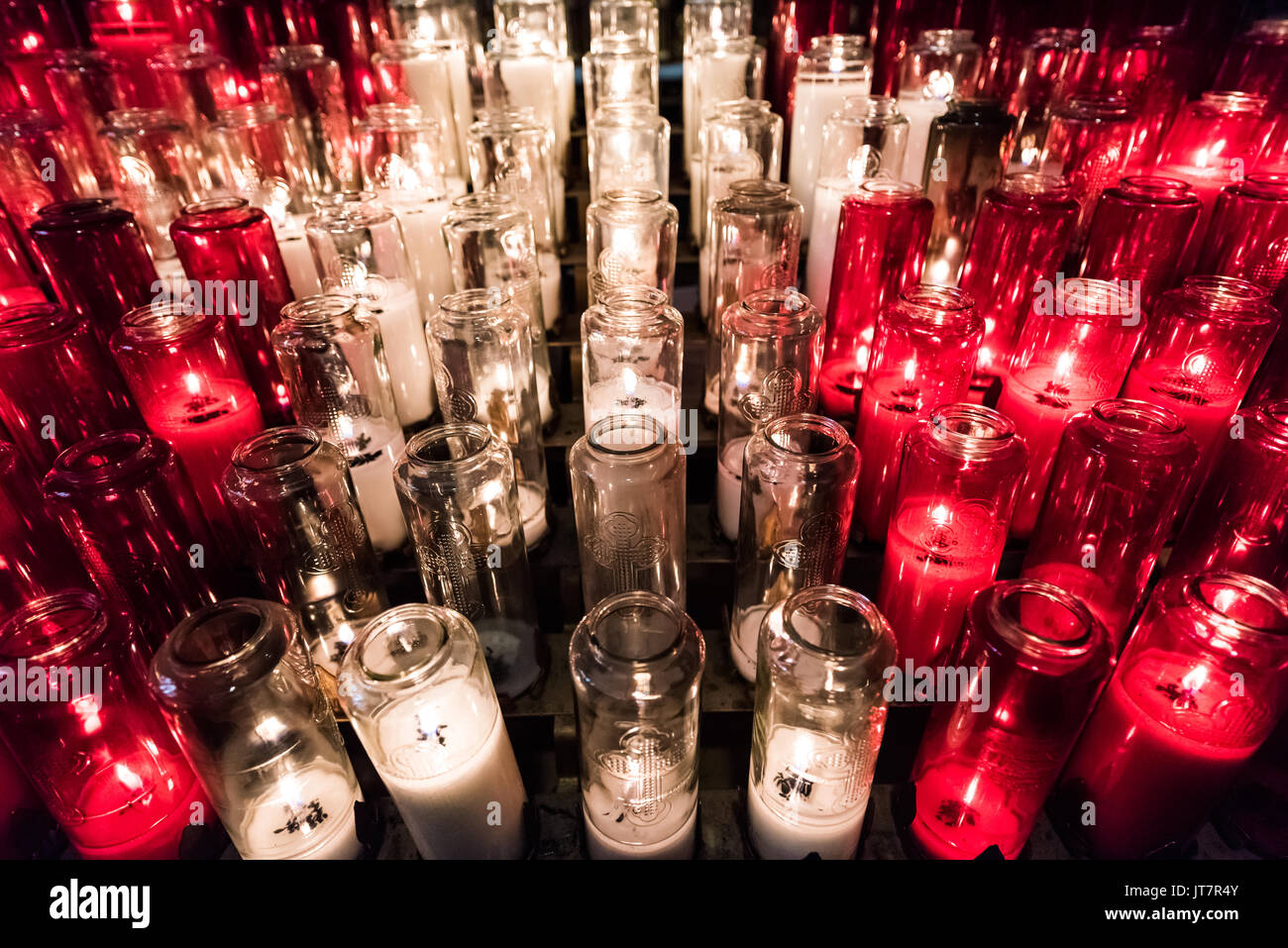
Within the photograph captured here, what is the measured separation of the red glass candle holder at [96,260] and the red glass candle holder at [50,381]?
11 centimetres

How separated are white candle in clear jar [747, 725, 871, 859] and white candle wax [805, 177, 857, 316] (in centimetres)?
85

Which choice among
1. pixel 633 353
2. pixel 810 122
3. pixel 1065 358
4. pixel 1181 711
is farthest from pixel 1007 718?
pixel 810 122

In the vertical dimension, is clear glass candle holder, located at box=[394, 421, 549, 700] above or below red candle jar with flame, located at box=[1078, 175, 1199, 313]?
below

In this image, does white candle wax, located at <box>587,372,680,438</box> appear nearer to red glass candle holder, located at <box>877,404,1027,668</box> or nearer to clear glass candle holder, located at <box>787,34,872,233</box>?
red glass candle holder, located at <box>877,404,1027,668</box>

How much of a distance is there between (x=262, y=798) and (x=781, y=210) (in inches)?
44.6

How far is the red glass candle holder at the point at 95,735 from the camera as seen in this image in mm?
808

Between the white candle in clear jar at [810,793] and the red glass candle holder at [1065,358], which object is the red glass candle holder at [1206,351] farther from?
the white candle in clear jar at [810,793]

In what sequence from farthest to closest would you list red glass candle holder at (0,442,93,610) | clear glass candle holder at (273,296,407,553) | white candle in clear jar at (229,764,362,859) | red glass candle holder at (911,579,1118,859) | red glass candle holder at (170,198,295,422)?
red glass candle holder at (170,198,295,422) < clear glass candle holder at (273,296,407,553) < red glass candle holder at (0,442,93,610) < white candle in clear jar at (229,764,362,859) < red glass candle holder at (911,579,1118,859)

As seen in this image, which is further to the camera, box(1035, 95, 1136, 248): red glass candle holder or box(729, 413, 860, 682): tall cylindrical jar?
box(1035, 95, 1136, 248): red glass candle holder

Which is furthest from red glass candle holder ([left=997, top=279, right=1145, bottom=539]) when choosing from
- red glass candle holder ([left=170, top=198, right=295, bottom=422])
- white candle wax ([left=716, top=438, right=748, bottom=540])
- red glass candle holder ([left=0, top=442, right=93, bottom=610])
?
red glass candle holder ([left=0, top=442, right=93, bottom=610])

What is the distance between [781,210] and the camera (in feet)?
4.19

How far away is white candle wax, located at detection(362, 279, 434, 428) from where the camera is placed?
129 cm

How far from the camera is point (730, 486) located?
1.19 metres

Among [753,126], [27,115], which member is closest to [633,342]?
[753,126]
